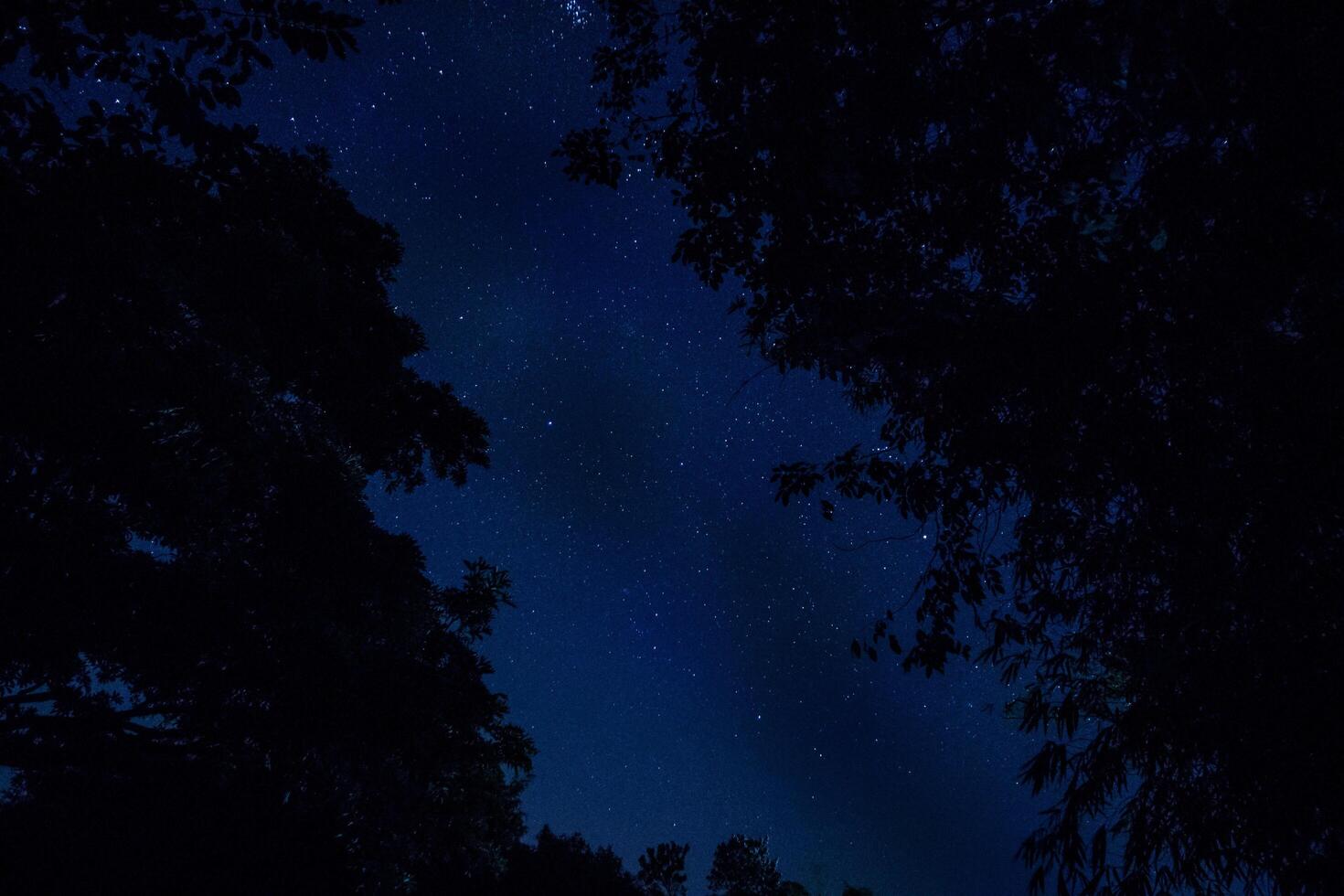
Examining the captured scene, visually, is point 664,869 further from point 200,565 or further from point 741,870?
point 200,565

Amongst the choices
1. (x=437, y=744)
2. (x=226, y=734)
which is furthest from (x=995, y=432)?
(x=226, y=734)

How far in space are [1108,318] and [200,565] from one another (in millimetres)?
5976

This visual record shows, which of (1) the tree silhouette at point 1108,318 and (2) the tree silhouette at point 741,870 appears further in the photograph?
(2) the tree silhouette at point 741,870

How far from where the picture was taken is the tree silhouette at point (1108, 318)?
129 inches

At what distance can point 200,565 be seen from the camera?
14.4ft

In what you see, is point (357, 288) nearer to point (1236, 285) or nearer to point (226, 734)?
point (226, 734)

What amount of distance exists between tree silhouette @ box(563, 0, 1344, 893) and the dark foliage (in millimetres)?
10881

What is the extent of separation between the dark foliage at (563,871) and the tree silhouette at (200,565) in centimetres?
823

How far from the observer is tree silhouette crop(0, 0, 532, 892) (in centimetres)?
336

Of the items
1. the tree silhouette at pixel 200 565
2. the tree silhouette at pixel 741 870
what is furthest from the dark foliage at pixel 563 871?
the tree silhouette at pixel 200 565

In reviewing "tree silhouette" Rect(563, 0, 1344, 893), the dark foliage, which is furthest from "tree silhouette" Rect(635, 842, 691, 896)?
"tree silhouette" Rect(563, 0, 1344, 893)

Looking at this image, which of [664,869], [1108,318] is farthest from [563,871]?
[1108,318]

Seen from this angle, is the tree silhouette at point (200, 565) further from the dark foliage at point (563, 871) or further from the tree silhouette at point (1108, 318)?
the dark foliage at point (563, 871)

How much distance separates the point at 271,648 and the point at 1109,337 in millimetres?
5827
